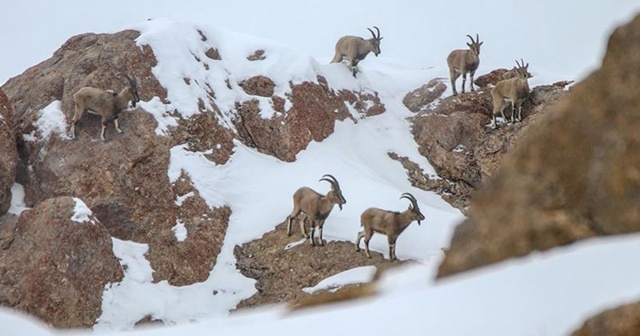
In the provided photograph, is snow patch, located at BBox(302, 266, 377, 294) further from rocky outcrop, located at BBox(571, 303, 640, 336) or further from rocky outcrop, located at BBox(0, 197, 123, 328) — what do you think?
rocky outcrop, located at BBox(571, 303, 640, 336)

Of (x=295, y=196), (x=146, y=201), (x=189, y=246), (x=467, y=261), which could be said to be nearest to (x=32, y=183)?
(x=146, y=201)

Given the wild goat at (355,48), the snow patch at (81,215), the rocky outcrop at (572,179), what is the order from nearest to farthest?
the rocky outcrop at (572,179) → the snow patch at (81,215) → the wild goat at (355,48)

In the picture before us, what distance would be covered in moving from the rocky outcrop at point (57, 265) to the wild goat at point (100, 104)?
4.29m

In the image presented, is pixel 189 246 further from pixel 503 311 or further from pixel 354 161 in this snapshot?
pixel 503 311

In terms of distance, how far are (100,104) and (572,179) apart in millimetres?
17434

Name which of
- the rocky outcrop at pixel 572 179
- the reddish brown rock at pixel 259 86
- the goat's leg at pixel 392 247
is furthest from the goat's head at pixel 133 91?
the rocky outcrop at pixel 572 179

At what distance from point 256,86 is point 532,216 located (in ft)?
67.4

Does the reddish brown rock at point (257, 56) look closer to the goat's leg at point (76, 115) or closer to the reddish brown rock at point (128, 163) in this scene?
the reddish brown rock at point (128, 163)

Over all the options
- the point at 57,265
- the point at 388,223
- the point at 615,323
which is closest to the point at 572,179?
the point at 615,323

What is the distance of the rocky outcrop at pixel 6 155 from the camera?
1782cm

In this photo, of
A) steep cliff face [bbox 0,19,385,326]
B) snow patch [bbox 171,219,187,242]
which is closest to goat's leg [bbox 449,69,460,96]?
steep cliff face [bbox 0,19,385,326]

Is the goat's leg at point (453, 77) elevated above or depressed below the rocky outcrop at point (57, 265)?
above

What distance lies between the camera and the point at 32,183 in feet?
61.9

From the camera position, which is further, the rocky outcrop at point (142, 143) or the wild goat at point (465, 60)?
the wild goat at point (465, 60)
